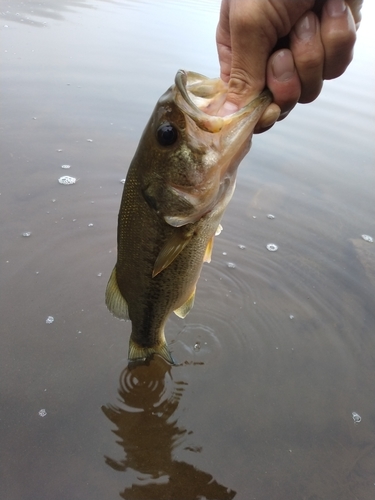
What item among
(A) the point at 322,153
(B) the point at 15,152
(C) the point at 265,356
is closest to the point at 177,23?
(A) the point at 322,153

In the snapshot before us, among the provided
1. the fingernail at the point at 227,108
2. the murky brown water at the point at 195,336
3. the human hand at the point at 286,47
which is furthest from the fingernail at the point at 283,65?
the murky brown water at the point at 195,336

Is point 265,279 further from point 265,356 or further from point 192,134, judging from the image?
point 192,134

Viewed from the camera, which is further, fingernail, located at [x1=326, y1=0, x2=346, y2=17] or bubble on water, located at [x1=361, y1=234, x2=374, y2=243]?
bubble on water, located at [x1=361, y1=234, x2=374, y2=243]

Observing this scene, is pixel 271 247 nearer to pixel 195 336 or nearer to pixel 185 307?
pixel 195 336

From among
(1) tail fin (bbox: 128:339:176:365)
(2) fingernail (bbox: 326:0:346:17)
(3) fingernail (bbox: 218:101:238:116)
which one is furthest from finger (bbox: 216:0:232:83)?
(1) tail fin (bbox: 128:339:176:365)

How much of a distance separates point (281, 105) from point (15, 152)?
150 inches

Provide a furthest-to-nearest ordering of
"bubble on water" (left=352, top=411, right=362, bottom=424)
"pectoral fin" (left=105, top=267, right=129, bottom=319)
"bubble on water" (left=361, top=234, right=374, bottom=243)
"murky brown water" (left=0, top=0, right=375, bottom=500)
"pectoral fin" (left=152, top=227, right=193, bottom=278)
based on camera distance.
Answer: "bubble on water" (left=361, top=234, right=374, bottom=243), "bubble on water" (left=352, top=411, right=362, bottom=424), "murky brown water" (left=0, top=0, right=375, bottom=500), "pectoral fin" (left=105, top=267, right=129, bottom=319), "pectoral fin" (left=152, top=227, right=193, bottom=278)

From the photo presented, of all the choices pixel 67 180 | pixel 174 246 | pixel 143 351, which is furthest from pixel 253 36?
pixel 67 180

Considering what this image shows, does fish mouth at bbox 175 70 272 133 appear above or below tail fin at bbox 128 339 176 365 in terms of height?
above

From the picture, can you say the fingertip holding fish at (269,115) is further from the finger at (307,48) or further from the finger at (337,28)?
the finger at (337,28)

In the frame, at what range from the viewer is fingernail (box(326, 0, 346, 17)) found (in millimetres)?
1572

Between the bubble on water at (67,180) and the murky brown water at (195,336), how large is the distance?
71 millimetres

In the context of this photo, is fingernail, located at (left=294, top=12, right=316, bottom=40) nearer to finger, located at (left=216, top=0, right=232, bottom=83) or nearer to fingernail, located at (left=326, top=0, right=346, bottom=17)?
fingernail, located at (left=326, top=0, right=346, bottom=17)

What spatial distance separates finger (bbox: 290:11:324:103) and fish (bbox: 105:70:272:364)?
0.17 metres
